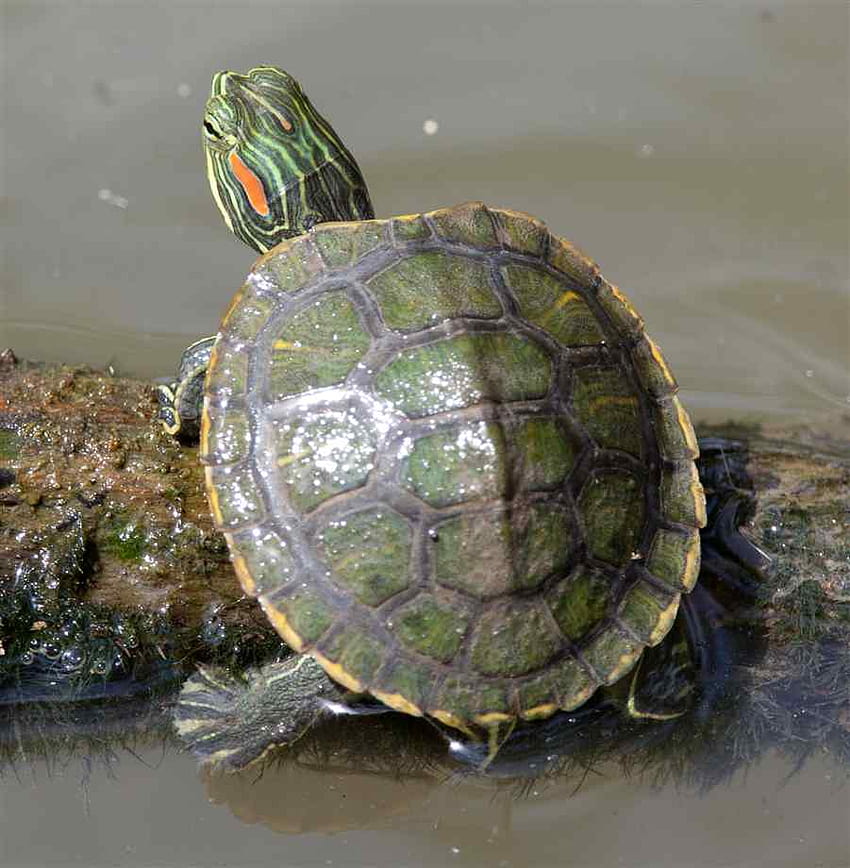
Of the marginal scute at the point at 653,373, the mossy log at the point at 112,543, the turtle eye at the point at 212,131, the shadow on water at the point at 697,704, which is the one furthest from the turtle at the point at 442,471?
the turtle eye at the point at 212,131

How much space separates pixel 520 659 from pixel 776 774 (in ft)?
5.22

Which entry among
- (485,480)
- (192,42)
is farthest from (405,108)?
(485,480)

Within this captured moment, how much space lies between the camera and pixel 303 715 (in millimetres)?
3525

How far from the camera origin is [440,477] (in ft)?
9.93

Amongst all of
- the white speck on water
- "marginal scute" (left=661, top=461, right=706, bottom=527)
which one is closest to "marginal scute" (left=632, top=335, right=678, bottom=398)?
"marginal scute" (left=661, top=461, right=706, bottom=527)

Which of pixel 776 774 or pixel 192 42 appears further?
pixel 192 42

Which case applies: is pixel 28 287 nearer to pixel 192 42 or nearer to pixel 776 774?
pixel 192 42

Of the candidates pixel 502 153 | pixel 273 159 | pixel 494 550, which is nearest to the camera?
pixel 494 550

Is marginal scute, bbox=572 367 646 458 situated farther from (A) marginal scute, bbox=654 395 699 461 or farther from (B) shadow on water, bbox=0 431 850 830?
(B) shadow on water, bbox=0 431 850 830

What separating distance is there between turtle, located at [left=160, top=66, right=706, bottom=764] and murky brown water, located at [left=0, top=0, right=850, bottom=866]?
1845 millimetres

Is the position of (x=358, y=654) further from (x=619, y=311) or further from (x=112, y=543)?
(x=619, y=311)

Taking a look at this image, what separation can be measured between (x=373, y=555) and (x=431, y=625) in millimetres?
282

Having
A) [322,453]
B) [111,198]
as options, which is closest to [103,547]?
[322,453]

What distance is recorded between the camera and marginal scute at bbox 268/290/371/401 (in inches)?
127
